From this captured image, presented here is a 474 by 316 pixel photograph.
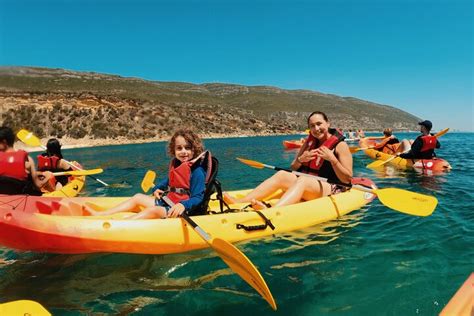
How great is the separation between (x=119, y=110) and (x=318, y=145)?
41593 mm

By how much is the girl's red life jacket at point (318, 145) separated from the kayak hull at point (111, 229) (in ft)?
3.46

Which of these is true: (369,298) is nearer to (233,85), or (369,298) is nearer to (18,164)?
(18,164)

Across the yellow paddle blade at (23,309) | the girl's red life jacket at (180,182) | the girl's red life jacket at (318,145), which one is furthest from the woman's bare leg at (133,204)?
the girl's red life jacket at (318,145)

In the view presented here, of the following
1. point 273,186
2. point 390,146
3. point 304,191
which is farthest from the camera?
point 390,146

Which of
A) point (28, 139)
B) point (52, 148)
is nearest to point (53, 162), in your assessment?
point (52, 148)

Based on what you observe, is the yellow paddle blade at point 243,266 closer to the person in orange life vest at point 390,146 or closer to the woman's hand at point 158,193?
the woman's hand at point 158,193

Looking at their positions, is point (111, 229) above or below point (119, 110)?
below

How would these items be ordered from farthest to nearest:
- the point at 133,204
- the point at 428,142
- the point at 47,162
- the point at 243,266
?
the point at 428,142
the point at 47,162
the point at 133,204
the point at 243,266

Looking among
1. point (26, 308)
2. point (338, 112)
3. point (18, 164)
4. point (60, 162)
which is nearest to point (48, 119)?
point (60, 162)

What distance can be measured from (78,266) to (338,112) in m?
99.6

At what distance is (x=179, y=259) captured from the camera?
401 centimetres

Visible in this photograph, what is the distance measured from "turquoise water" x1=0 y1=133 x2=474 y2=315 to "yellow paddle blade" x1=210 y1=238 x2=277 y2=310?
0.31 meters

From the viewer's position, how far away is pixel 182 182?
4246 mm

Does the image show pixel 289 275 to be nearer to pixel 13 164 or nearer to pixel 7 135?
pixel 13 164
